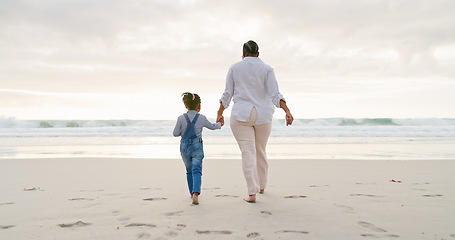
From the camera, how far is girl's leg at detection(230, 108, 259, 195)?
12.4ft

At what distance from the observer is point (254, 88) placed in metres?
3.89

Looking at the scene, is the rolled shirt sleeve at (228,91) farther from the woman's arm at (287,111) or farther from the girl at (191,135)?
the woman's arm at (287,111)

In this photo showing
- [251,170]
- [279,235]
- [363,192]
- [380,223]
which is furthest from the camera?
[363,192]

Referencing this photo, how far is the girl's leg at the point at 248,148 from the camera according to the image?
3.79m

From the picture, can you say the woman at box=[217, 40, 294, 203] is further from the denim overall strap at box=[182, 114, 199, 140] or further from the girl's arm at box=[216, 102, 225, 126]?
the denim overall strap at box=[182, 114, 199, 140]

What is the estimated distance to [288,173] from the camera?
20.2ft

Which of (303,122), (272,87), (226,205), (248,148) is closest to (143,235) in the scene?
(226,205)

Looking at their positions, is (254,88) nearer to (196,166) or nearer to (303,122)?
(196,166)

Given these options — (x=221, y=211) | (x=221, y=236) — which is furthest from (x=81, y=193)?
(x=221, y=236)

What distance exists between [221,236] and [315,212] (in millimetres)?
1167

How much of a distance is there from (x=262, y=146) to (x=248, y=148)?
10.7 inches

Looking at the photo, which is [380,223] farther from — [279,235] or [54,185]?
[54,185]

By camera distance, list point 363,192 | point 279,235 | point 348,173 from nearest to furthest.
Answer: point 279,235 → point 363,192 → point 348,173

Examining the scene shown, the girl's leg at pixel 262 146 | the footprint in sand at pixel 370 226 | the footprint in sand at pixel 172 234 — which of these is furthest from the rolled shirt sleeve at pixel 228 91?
the footprint in sand at pixel 370 226
